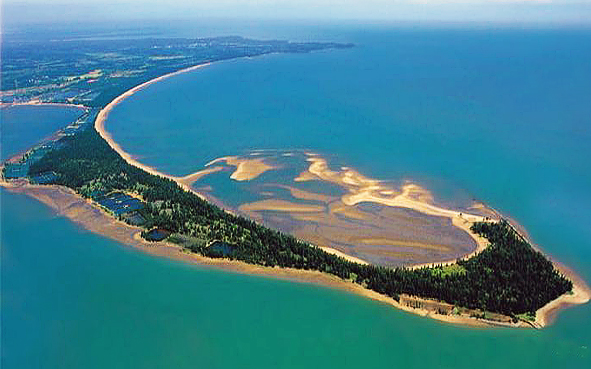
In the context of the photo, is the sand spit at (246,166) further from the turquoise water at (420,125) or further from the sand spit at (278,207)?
the sand spit at (278,207)

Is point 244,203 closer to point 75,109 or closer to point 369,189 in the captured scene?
point 369,189

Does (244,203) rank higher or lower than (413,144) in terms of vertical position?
lower

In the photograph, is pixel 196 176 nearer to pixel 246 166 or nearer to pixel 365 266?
pixel 246 166

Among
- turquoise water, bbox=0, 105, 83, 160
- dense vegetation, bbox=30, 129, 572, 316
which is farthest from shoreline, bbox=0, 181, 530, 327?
turquoise water, bbox=0, 105, 83, 160

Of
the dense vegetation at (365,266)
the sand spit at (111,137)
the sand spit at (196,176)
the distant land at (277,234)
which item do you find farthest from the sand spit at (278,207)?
the sand spit at (196,176)

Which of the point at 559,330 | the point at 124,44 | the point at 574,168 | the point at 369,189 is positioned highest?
the point at 124,44

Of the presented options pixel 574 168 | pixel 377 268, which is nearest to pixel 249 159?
pixel 377 268
